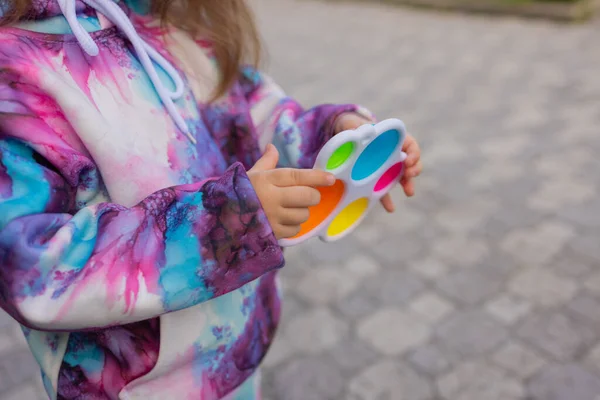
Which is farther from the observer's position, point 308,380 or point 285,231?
point 308,380

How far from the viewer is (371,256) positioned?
1.92 meters

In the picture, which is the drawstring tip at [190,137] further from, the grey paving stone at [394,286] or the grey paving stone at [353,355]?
the grey paving stone at [394,286]

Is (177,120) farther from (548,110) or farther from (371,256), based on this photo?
(548,110)

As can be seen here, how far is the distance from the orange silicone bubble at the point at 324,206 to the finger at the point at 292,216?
0.20 ft

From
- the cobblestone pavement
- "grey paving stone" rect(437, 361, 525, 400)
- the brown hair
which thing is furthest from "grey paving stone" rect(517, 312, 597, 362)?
the brown hair

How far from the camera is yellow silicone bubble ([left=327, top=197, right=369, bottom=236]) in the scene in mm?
763

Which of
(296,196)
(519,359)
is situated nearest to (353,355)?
(519,359)

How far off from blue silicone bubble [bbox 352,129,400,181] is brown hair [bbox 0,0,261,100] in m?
0.22

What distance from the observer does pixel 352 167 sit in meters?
0.68

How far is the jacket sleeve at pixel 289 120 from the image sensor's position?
858 millimetres

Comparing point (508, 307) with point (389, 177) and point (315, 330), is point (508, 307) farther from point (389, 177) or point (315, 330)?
point (389, 177)

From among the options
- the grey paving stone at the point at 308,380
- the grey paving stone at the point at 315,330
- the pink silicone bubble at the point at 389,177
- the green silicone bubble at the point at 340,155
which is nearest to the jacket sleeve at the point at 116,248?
the green silicone bubble at the point at 340,155

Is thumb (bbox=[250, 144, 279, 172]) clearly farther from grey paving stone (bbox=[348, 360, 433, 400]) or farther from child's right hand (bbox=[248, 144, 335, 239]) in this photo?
grey paving stone (bbox=[348, 360, 433, 400])

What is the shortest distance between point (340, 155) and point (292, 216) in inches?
3.5
